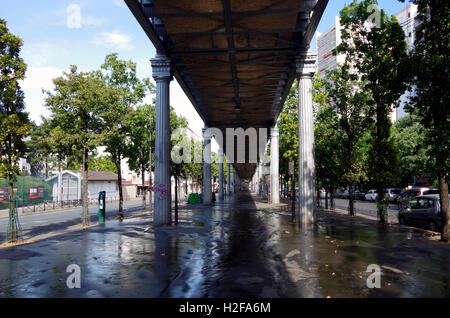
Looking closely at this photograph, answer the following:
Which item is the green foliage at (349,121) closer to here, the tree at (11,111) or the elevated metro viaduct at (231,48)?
the elevated metro viaduct at (231,48)

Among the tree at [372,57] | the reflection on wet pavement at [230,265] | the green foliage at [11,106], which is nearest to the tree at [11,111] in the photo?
the green foliage at [11,106]

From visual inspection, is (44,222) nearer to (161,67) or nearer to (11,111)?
(11,111)

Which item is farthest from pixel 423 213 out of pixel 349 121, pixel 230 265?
pixel 230 265

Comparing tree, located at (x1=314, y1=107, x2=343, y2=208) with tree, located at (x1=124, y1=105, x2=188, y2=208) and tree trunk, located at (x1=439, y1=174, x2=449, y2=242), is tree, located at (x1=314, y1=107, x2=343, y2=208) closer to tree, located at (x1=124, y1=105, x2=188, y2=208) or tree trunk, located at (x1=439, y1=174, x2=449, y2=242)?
tree trunk, located at (x1=439, y1=174, x2=449, y2=242)

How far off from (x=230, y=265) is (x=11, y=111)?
12241 mm

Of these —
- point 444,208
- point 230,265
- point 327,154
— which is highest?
point 327,154

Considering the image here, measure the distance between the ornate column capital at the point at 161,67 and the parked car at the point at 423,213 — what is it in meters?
14.4

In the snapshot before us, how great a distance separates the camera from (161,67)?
1839 cm

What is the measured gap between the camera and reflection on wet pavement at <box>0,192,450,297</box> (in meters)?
6.52

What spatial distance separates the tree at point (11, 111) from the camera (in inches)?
551

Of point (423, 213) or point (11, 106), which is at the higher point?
point (11, 106)
